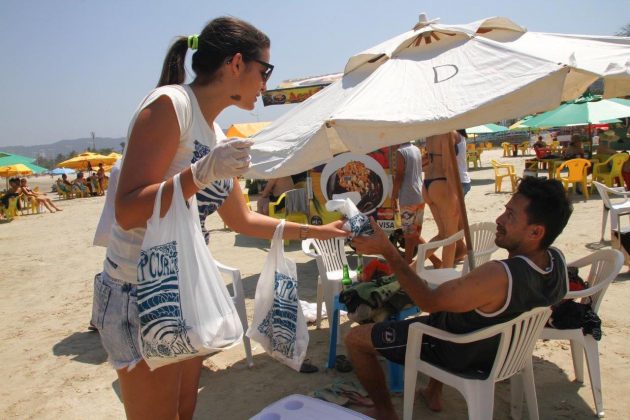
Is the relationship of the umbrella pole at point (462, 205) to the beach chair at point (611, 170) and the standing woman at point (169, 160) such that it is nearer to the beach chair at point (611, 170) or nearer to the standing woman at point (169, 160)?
the standing woman at point (169, 160)

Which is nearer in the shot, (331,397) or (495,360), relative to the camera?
(495,360)

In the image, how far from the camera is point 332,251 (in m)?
4.57

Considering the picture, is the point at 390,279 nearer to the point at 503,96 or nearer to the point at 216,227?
the point at 503,96

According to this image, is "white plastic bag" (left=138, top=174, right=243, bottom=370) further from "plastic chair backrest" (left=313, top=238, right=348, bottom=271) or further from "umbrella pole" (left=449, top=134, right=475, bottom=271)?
"plastic chair backrest" (left=313, top=238, right=348, bottom=271)

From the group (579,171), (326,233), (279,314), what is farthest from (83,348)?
(579,171)

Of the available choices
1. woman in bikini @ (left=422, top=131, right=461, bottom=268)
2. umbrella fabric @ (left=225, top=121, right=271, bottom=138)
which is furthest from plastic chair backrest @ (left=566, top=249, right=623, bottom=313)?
umbrella fabric @ (left=225, top=121, right=271, bottom=138)

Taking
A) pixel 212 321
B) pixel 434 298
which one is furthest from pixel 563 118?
pixel 212 321

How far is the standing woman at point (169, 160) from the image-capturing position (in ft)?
4.74

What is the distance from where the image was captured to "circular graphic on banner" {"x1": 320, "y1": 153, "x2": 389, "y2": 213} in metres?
5.66

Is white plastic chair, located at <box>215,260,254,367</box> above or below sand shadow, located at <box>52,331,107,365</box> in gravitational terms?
above

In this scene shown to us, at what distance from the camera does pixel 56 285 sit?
7.51 meters

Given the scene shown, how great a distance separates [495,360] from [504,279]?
0.47m

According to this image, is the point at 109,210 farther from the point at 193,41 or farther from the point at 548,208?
the point at 548,208

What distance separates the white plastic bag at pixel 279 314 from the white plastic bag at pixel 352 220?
32 centimetres
